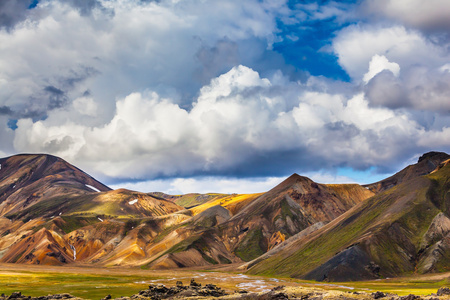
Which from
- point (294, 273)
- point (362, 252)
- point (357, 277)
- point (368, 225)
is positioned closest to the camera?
point (357, 277)

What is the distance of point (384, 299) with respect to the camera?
61.2 metres

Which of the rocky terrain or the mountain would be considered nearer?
the rocky terrain

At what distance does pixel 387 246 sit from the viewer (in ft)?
545

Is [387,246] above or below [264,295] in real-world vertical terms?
below

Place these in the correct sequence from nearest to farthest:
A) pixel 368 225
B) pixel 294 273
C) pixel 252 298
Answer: pixel 252 298
pixel 294 273
pixel 368 225

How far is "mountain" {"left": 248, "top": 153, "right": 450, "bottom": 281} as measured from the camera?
155m

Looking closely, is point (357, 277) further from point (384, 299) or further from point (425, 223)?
point (384, 299)

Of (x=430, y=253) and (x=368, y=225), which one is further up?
(x=368, y=225)

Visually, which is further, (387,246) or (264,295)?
(387,246)

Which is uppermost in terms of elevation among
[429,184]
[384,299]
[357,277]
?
[429,184]

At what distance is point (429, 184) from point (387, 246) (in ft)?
172

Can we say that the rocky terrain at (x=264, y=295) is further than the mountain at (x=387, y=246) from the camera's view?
No

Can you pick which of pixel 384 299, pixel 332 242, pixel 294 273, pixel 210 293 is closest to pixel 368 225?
pixel 332 242

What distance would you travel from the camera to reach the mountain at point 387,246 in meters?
155
